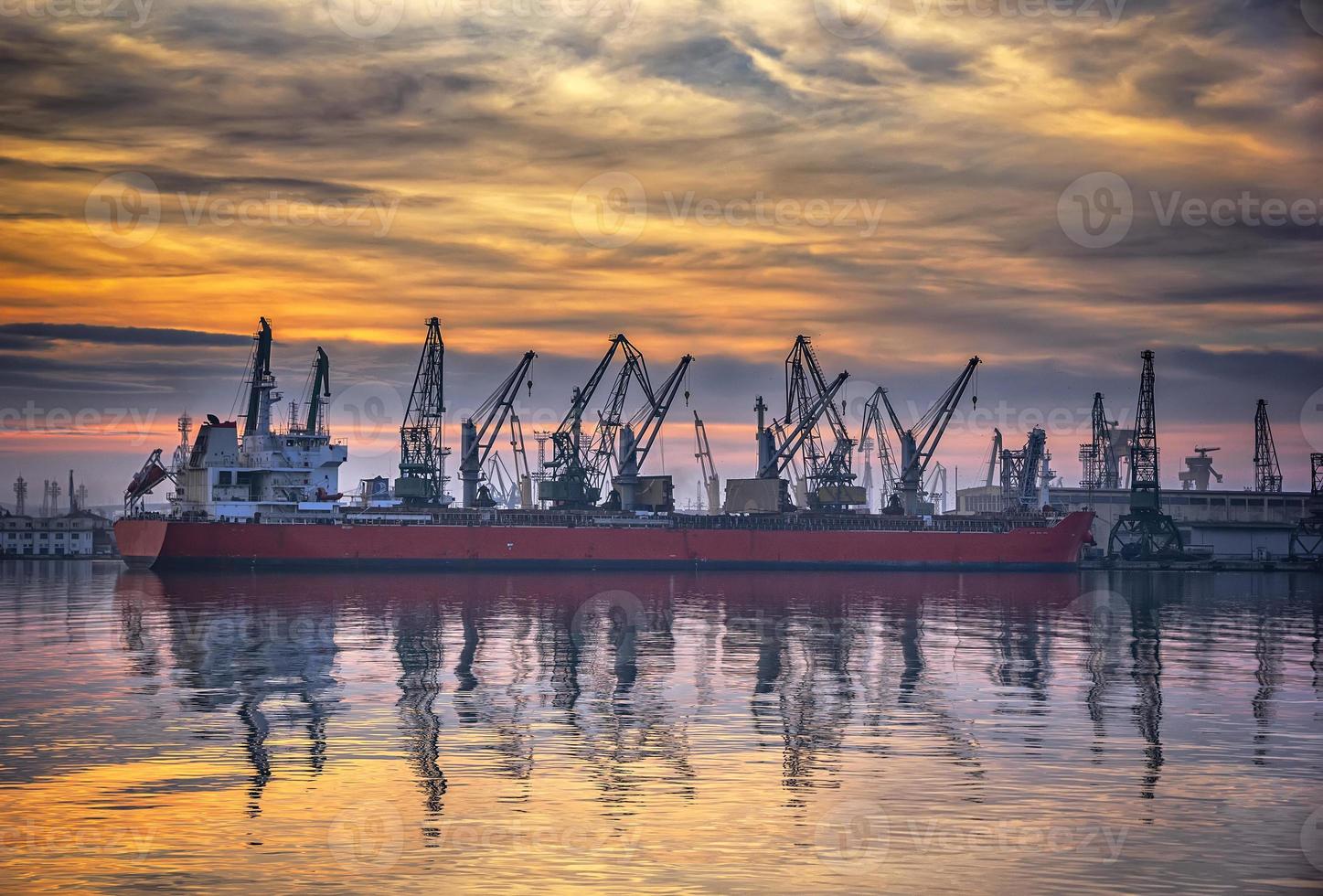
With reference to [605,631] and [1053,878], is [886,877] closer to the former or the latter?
[1053,878]

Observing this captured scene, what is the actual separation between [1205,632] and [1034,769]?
35.4 meters

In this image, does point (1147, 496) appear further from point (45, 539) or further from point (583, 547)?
point (45, 539)

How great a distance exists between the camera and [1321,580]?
368 feet

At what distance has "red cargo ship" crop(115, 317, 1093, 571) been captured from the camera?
299ft

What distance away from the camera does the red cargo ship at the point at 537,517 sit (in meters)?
91.2

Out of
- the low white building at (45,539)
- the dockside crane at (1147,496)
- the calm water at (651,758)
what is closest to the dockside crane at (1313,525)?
the dockside crane at (1147,496)

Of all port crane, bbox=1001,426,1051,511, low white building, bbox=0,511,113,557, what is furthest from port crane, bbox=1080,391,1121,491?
low white building, bbox=0,511,113,557

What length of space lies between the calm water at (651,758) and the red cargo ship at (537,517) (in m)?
38.6

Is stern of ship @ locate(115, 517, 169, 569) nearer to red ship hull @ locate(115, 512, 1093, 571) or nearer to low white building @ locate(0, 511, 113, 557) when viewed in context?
red ship hull @ locate(115, 512, 1093, 571)

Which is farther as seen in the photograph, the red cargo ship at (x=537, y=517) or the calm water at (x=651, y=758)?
the red cargo ship at (x=537, y=517)

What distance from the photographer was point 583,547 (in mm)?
98250

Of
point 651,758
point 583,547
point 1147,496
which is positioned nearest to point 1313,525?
point 1147,496

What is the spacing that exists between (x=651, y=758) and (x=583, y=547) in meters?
74.0

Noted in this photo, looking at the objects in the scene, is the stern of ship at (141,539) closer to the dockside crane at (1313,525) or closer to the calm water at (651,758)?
the calm water at (651,758)
